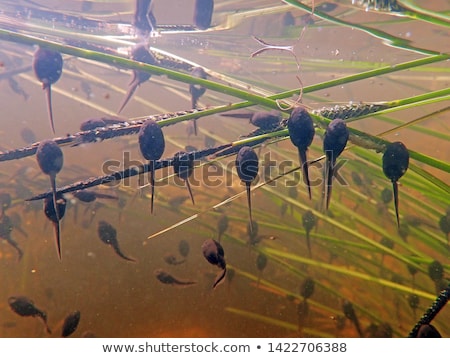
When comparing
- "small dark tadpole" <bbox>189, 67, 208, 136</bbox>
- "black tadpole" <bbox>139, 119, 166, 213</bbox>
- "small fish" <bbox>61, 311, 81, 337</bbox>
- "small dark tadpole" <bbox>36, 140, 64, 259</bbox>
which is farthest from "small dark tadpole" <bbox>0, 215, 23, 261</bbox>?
"black tadpole" <bbox>139, 119, 166, 213</bbox>

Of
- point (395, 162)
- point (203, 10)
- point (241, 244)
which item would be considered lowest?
point (241, 244)

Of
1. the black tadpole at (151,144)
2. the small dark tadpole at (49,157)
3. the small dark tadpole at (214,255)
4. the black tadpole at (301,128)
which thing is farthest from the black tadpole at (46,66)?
the black tadpole at (301,128)

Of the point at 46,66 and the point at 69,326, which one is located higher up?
the point at 46,66

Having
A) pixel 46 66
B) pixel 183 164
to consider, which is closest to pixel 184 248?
pixel 183 164

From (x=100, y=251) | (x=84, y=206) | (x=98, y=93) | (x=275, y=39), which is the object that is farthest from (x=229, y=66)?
(x=100, y=251)

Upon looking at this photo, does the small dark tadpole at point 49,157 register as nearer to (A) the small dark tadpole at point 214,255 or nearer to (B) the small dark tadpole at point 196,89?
(A) the small dark tadpole at point 214,255

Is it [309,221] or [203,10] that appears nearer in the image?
[309,221]

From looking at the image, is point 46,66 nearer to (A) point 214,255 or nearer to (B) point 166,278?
A: (A) point 214,255
